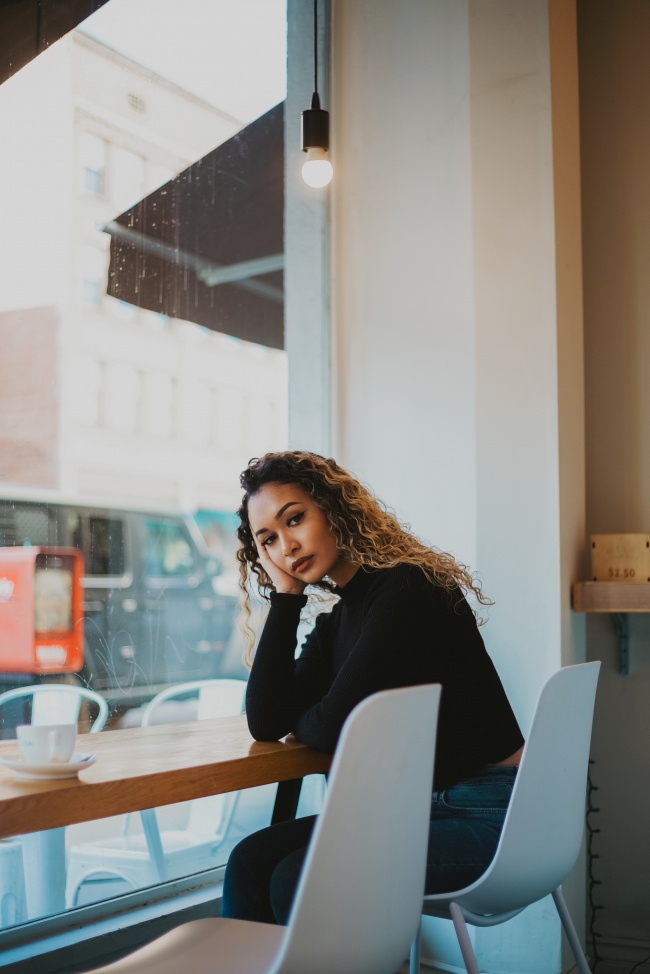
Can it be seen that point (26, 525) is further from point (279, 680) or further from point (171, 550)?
point (171, 550)

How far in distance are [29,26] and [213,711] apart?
77.2 inches

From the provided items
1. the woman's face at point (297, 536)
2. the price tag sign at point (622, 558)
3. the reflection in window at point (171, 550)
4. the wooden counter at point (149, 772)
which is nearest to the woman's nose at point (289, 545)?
A: the woman's face at point (297, 536)

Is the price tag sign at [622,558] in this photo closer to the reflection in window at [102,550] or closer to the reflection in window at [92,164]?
the reflection in window at [102,550]

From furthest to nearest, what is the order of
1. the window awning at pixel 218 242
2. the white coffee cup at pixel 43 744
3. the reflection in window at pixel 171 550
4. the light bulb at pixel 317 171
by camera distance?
the reflection in window at pixel 171 550 < the window awning at pixel 218 242 < the light bulb at pixel 317 171 < the white coffee cup at pixel 43 744

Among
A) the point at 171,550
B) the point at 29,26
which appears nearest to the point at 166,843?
the point at 29,26

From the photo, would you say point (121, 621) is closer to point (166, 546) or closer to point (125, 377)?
point (125, 377)

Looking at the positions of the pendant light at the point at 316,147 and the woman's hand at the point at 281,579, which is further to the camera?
the pendant light at the point at 316,147

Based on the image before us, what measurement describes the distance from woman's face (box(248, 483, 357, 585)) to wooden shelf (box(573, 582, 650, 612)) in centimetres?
69

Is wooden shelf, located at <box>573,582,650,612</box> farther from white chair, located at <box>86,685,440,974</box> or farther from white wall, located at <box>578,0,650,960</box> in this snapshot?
white chair, located at <box>86,685,440,974</box>

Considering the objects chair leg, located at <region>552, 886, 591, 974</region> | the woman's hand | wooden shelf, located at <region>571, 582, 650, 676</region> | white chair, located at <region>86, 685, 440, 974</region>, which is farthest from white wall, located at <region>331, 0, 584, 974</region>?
white chair, located at <region>86, 685, 440, 974</region>

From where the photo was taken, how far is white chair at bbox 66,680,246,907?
2.31m

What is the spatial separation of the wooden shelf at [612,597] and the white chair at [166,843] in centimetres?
105

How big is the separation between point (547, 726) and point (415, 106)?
76.0 inches

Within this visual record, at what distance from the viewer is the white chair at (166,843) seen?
2309 mm
